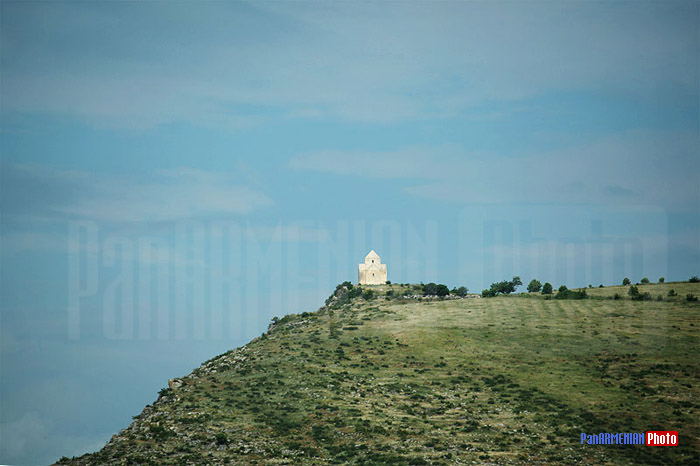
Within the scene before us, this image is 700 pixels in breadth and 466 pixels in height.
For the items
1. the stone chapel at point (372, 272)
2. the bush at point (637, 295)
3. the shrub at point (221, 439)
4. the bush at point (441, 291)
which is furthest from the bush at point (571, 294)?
the shrub at point (221, 439)

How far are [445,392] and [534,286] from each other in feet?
196

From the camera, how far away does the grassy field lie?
60438 millimetres

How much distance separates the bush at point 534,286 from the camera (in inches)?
5094

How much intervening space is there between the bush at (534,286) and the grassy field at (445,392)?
19308mm

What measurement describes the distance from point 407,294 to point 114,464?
7971 cm

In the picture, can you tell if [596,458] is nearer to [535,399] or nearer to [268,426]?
[535,399]

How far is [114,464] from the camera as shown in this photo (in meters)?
58.2

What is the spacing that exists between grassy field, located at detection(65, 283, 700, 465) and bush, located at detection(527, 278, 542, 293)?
63.3 feet

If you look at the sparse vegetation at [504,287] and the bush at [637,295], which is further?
the sparse vegetation at [504,287]

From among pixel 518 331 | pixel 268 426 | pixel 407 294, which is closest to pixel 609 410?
pixel 518 331

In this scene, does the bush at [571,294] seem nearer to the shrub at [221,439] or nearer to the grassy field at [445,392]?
the grassy field at [445,392]

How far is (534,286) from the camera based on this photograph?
426 ft

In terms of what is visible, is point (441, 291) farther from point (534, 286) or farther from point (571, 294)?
point (571, 294)

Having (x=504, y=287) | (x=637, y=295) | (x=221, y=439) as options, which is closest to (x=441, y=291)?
(x=504, y=287)
